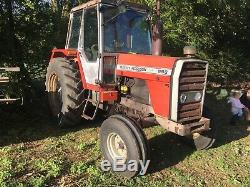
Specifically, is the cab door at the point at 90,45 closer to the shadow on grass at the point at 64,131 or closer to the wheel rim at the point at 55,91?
the wheel rim at the point at 55,91

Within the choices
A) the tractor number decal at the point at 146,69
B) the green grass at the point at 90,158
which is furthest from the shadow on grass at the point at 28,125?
→ the tractor number decal at the point at 146,69

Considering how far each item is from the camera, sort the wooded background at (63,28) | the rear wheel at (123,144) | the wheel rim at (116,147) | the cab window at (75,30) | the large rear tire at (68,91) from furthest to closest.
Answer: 1. the wooded background at (63,28)
2. the cab window at (75,30)
3. the large rear tire at (68,91)
4. the wheel rim at (116,147)
5. the rear wheel at (123,144)

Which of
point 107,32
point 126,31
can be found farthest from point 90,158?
point 126,31

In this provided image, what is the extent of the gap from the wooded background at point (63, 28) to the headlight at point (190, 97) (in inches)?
128

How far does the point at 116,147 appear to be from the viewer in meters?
5.01

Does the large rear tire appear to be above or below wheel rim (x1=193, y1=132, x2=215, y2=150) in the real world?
above

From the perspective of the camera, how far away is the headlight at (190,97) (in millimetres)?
4668

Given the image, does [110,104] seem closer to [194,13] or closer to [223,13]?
[194,13]

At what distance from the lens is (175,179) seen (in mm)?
4637

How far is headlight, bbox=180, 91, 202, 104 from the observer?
4.67 metres

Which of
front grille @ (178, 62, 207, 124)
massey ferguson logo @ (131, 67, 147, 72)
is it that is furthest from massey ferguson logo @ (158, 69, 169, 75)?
massey ferguson logo @ (131, 67, 147, 72)

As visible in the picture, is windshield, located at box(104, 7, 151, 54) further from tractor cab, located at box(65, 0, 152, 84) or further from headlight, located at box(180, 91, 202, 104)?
headlight, located at box(180, 91, 202, 104)

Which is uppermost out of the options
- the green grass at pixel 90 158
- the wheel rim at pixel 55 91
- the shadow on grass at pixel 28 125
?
the wheel rim at pixel 55 91

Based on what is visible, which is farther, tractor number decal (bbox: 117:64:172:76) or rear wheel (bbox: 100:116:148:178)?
tractor number decal (bbox: 117:64:172:76)
